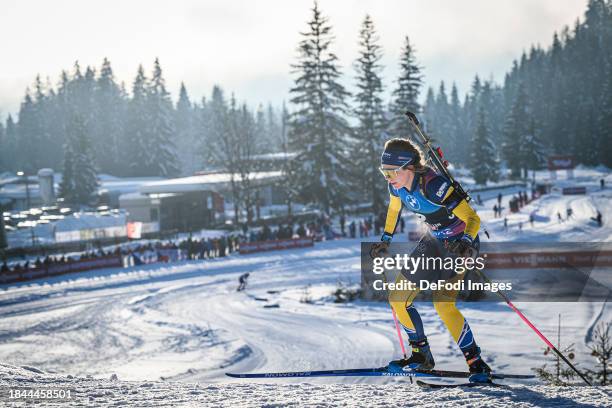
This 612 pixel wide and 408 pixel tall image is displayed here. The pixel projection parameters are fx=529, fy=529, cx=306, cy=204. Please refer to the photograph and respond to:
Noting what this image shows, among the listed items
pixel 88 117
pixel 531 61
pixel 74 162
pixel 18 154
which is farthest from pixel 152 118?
pixel 531 61

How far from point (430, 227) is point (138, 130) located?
273ft

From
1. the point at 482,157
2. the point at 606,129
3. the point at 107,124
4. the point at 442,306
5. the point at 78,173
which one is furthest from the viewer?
the point at 107,124

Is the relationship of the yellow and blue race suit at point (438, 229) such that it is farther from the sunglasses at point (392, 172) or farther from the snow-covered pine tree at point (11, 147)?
the snow-covered pine tree at point (11, 147)

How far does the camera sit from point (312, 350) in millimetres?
12453

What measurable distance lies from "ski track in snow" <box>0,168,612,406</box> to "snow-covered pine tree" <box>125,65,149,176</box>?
59.0 meters

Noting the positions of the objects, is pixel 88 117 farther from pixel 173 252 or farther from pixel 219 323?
pixel 219 323

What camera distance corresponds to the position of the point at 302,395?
18.1ft

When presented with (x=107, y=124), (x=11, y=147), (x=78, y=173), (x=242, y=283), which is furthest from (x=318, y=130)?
(x=11, y=147)

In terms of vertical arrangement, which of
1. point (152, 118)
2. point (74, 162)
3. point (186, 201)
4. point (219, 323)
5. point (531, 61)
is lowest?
point (219, 323)

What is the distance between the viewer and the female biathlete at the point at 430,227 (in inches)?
199

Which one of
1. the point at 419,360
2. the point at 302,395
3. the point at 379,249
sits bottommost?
the point at 302,395

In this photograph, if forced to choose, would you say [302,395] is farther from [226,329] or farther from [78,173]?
[78,173]

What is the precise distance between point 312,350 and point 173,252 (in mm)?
18781

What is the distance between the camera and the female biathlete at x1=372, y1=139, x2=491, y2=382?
16.6 ft
